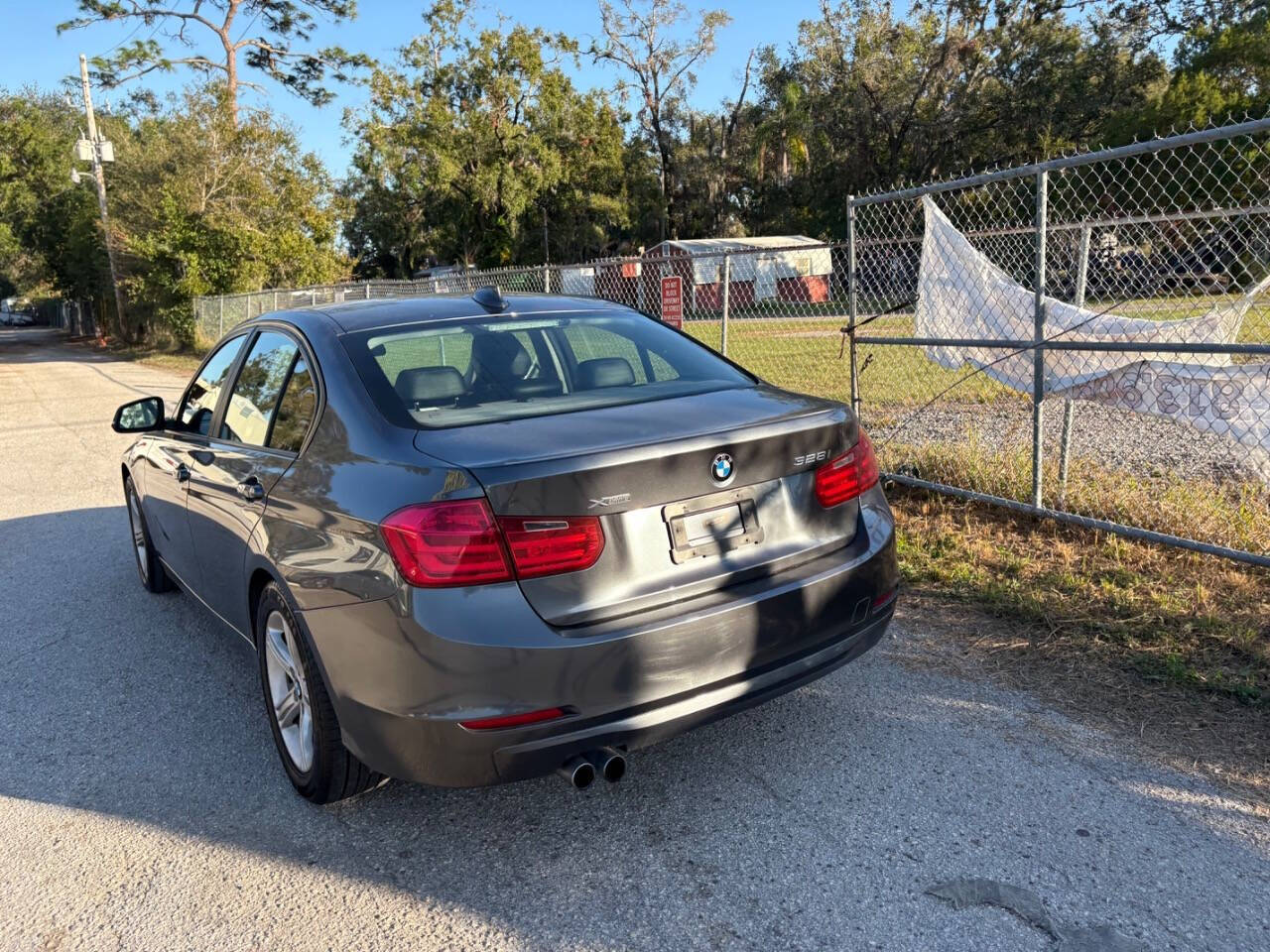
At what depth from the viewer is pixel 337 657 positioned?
271cm

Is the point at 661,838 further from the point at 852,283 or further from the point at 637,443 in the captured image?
the point at 852,283

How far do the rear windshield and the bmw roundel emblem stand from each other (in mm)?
539

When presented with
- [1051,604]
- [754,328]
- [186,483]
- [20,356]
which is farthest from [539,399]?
[20,356]

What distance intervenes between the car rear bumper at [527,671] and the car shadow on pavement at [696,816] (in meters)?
0.39

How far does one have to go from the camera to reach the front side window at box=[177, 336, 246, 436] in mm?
4125

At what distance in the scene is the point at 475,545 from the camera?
2422 mm

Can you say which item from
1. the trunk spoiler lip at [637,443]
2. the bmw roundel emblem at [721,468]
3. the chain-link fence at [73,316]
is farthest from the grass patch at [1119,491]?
the chain-link fence at [73,316]

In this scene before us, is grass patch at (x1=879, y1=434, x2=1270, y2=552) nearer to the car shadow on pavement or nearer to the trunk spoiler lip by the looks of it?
the car shadow on pavement

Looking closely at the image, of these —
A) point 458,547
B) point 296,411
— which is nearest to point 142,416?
point 296,411

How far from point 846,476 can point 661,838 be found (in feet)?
4.31

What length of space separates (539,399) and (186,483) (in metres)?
1.88

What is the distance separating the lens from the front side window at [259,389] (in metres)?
3.48

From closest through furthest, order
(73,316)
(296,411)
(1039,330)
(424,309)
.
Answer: (296,411) < (424,309) < (1039,330) < (73,316)

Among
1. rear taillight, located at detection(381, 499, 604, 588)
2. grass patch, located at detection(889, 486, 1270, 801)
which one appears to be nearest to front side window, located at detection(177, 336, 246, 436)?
rear taillight, located at detection(381, 499, 604, 588)
